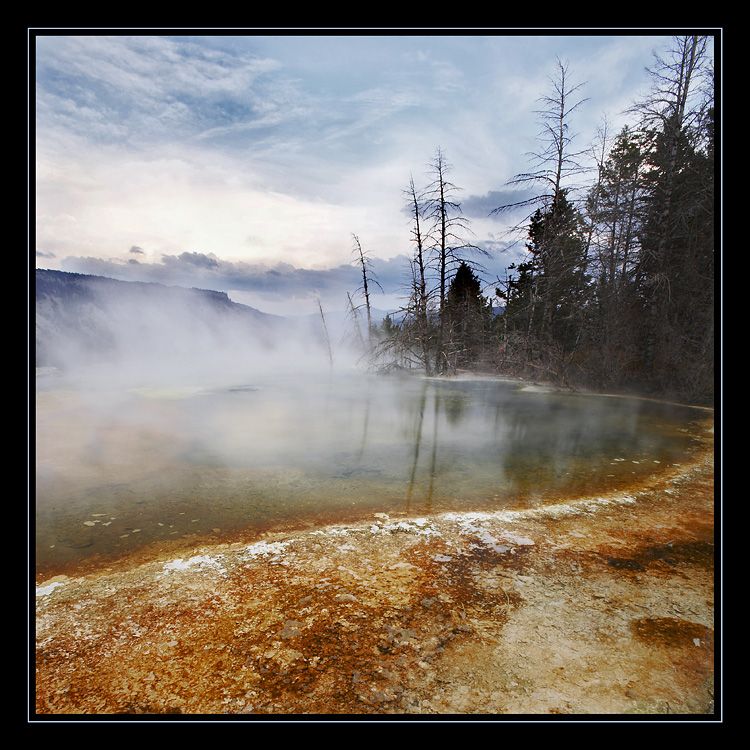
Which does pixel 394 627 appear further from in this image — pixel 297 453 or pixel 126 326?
pixel 126 326

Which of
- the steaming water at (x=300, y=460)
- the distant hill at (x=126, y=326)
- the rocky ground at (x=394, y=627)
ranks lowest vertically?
the rocky ground at (x=394, y=627)

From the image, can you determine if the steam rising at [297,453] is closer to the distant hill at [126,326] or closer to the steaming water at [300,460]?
the steaming water at [300,460]

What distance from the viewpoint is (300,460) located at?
6.59 m

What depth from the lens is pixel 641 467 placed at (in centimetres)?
623

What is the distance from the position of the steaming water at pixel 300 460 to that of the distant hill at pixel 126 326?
25231mm

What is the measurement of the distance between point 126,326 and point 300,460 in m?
45.8

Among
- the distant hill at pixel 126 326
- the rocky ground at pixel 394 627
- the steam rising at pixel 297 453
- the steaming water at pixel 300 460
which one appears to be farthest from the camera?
the distant hill at pixel 126 326

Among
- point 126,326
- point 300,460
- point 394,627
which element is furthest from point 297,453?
point 126,326

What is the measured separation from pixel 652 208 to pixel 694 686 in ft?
57.1

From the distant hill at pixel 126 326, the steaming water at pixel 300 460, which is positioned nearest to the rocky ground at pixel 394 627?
the steaming water at pixel 300 460

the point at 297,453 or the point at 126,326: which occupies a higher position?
the point at 126,326

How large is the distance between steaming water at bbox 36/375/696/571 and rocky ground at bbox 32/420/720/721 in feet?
2.62

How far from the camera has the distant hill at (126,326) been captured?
118 feet

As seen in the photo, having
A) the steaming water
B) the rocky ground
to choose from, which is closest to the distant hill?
the steaming water
